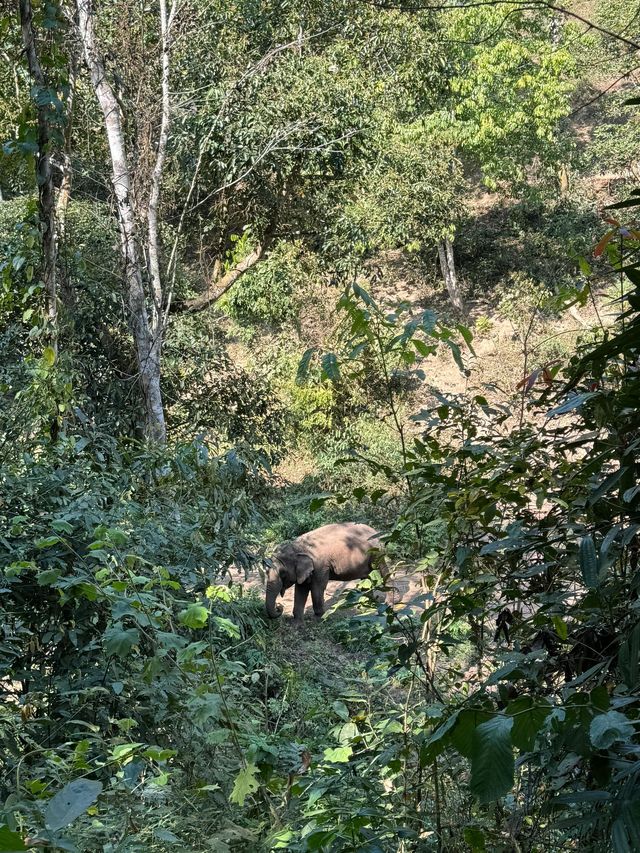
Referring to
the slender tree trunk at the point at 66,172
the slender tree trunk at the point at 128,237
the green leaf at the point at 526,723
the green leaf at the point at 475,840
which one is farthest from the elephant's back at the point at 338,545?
the green leaf at the point at 526,723

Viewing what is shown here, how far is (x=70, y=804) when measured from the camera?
38.8 inches

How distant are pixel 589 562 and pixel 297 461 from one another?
1352cm

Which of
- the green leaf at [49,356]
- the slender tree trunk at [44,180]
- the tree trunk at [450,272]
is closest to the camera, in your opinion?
the slender tree trunk at [44,180]

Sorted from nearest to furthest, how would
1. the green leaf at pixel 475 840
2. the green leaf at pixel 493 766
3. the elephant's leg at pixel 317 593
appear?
the green leaf at pixel 493 766 < the green leaf at pixel 475 840 < the elephant's leg at pixel 317 593

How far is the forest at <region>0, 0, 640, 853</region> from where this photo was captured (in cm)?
161

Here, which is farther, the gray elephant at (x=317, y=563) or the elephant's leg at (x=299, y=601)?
the elephant's leg at (x=299, y=601)

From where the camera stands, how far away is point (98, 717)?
10.1 feet

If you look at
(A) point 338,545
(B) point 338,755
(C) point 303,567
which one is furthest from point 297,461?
(B) point 338,755

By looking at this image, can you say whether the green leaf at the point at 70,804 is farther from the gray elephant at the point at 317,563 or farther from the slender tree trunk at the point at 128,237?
the gray elephant at the point at 317,563

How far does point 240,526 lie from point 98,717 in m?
1.27

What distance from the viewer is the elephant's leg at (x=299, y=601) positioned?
8867 millimetres

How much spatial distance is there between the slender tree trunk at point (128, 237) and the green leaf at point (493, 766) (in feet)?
18.6

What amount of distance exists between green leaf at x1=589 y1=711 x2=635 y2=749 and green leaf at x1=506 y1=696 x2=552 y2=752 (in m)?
0.08

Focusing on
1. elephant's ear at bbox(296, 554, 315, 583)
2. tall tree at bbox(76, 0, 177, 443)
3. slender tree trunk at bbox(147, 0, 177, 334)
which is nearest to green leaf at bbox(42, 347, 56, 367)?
tall tree at bbox(76, 0, 177, 443)
